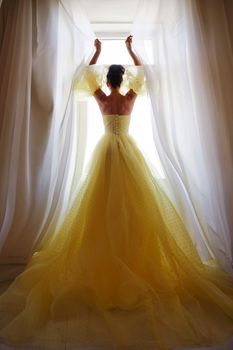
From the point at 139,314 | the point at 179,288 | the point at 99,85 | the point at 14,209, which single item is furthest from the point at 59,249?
the point at 99,85

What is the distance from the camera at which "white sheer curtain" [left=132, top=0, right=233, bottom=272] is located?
117cm

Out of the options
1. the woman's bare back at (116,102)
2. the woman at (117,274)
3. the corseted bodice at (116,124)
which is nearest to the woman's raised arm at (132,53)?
the woman at (117,274)

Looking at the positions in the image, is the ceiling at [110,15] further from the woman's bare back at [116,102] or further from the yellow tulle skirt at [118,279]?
the yellow tulle skirt at [118,279]

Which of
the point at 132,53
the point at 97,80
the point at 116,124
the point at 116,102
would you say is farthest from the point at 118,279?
the point at 132,53

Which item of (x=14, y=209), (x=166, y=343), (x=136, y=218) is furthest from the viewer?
(x=14, y=209)

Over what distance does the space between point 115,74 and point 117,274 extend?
35.6 inches

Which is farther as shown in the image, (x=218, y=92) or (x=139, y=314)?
(x=218, y=92)

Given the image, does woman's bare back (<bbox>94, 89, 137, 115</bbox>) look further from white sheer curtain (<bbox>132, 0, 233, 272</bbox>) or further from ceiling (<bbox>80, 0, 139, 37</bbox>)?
ceiling (<bbox>80, 0, 139, 37</bbox>)

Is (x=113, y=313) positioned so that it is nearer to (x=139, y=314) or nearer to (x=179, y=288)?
(x=139, y=314)

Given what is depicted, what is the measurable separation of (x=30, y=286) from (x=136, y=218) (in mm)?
493

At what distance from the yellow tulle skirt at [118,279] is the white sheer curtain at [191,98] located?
186 mm

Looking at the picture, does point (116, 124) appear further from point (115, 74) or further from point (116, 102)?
point (115, 74)

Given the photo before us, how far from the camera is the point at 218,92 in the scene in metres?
1.21

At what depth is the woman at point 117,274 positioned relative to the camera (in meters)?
0.78
